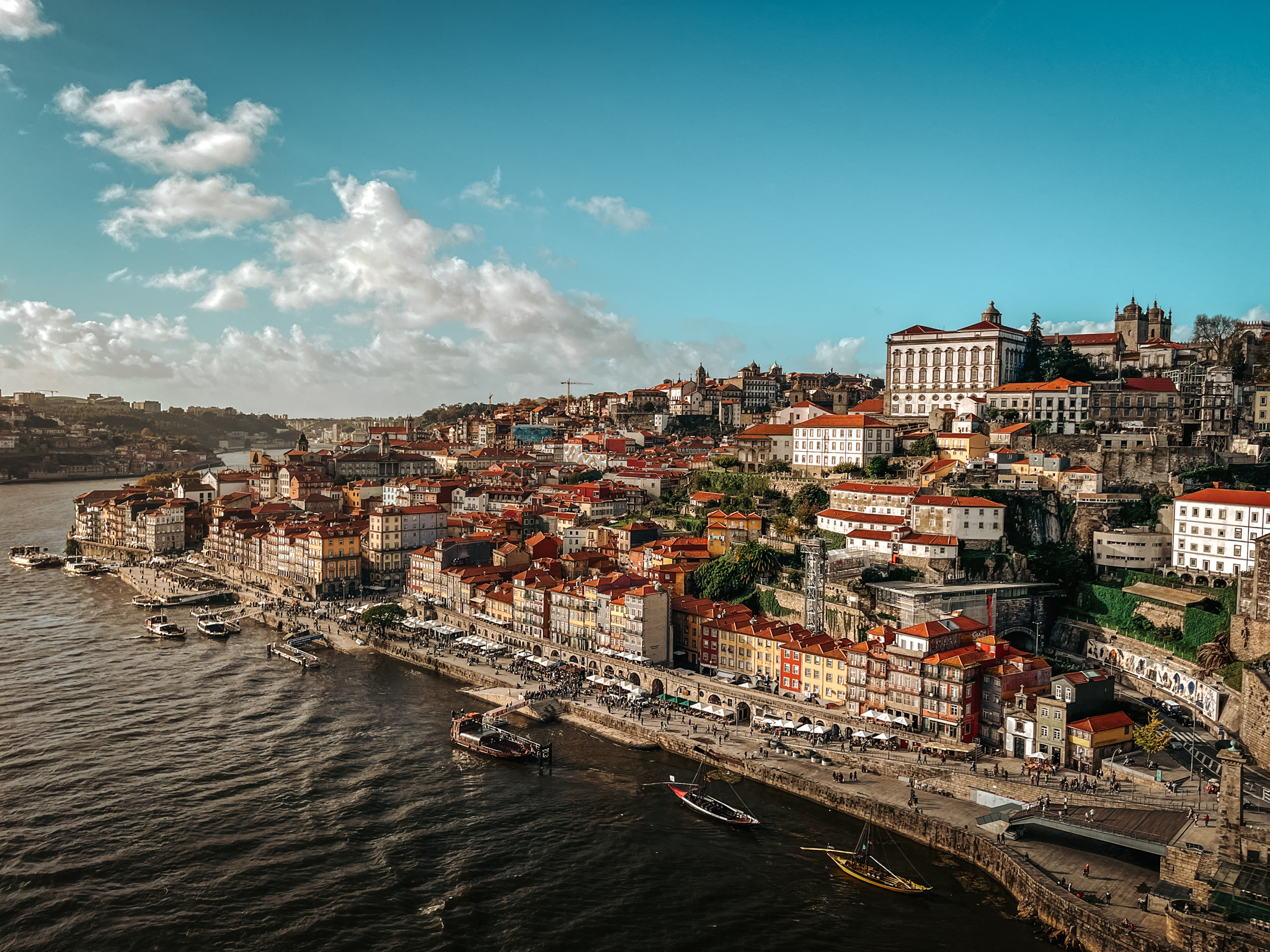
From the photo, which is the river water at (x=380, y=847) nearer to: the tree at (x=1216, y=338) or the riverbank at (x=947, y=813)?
the riverbank at (x=947, y=813)

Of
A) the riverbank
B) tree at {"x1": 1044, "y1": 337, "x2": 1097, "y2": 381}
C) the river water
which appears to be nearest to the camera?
the riverbank

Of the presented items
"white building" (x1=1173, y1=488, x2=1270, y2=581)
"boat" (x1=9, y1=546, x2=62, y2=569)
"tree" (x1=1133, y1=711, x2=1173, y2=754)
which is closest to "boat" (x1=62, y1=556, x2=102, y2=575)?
"boat" (x1=9, y1=546, x2=62, y2=569)

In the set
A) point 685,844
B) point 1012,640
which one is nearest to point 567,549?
point 1012,640

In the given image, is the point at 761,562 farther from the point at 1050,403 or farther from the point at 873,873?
the point at 1050,403

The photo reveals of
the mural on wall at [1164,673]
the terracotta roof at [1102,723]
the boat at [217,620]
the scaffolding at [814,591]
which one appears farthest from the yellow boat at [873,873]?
the boat at [217,620]

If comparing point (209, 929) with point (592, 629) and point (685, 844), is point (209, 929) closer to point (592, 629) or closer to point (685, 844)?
point (685, 844)

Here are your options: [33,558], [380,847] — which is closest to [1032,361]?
[380,847]

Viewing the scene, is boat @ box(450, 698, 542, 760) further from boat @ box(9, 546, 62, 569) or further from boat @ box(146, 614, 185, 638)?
boat @ box(9, 546, 62, 569)
